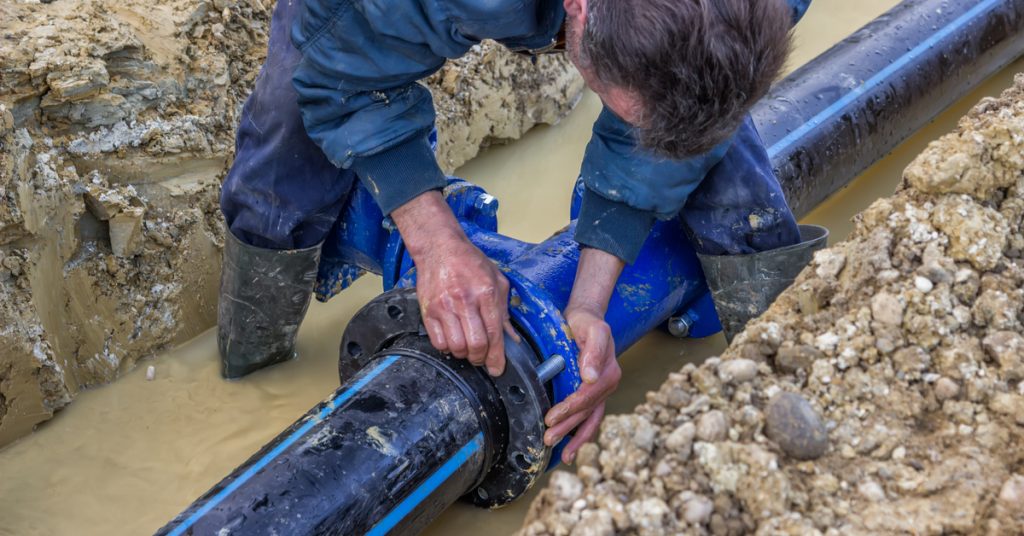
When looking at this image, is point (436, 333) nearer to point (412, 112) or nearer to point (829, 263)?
point (412, 112)

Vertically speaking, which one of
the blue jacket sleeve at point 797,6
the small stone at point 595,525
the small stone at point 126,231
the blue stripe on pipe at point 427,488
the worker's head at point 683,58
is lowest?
the blue stripe on pipe at point 427,488

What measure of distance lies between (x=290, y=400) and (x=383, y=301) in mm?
756

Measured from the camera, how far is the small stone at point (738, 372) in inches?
51.6

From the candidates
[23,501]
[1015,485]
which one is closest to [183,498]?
[23,501]

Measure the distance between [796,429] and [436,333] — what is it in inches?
30.8

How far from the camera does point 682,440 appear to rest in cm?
123

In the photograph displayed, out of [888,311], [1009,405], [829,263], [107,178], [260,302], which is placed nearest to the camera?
[1009,405]

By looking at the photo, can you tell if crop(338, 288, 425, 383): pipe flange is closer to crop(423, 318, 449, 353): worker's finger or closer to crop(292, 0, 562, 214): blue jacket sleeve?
crop(423, 318, 449, 353): worker's finger

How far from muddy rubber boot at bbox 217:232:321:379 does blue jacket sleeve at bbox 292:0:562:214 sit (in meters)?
0.43

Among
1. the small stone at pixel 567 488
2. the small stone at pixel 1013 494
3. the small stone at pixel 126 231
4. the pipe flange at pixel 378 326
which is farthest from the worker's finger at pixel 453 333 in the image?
the small stone at pixel 126 231

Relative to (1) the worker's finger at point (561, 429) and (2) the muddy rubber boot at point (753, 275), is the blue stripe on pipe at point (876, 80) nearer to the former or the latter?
(2) the muddy rubber boot at point (753, 275)

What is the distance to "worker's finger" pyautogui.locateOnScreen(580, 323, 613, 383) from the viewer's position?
6.02ft

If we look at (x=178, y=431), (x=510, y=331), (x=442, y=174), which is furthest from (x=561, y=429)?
(x=178, y=431)

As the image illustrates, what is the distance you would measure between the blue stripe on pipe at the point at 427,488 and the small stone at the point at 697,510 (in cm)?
73
